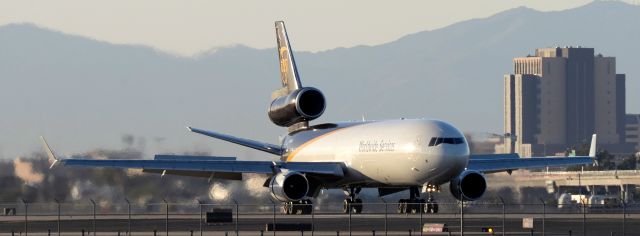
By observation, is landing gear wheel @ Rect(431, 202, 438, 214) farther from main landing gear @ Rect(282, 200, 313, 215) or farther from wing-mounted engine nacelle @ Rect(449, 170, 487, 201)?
main landing gear @ Rect(282, 200, 313, 215)

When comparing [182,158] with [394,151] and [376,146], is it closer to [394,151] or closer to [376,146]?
[376,146]

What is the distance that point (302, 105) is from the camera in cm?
8806

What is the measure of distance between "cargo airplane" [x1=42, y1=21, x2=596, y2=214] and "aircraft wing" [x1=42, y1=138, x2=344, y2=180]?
50mm

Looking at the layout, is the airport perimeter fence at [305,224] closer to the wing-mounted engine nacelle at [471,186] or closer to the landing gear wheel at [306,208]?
the landing gear wheel at [306,208]

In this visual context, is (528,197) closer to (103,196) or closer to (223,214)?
(103,196)

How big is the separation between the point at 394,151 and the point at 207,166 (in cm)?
1008

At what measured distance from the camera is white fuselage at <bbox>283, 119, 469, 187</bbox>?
7688cm

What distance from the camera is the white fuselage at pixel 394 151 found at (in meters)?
76.9

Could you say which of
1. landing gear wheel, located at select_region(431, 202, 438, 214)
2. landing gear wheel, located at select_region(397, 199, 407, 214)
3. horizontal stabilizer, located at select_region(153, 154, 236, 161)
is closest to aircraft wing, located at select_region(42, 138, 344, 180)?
horizontal stabilizer, located at select_region(153, 154, 236, 161)

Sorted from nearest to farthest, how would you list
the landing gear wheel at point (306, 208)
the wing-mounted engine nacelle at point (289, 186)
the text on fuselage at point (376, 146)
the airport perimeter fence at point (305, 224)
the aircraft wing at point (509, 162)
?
1. the airport perimeter fence at point (305, 224)
2. the text on fuselage at point (376, 146)
3. the wing-mounted engine nacelle at point (289, 186)
4. the landing gear wheel at point (306, 208)
5. the aircraft wing at point (509, 162)

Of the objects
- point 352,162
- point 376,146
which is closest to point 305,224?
point 376,146

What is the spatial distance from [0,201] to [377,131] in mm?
23564

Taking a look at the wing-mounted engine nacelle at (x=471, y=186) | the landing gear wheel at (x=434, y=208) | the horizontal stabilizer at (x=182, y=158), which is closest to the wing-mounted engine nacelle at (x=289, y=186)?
the horizontal stabilizer at (x=182, y=158)

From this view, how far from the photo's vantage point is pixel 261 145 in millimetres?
91688
